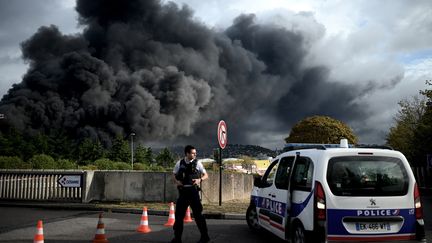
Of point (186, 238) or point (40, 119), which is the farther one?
point (40, 119)

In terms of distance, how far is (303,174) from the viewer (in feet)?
20.0

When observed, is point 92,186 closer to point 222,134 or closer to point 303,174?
point 222,134

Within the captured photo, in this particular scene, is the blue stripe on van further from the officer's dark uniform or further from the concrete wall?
the concrete wall

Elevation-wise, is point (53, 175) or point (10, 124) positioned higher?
point (10, 124)

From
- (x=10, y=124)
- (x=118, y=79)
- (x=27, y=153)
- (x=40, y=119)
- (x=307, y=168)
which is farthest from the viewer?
(x=118, y=79)

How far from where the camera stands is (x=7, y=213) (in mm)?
11922

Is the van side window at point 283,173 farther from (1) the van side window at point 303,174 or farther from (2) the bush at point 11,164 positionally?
(2) the bush at point 11,164

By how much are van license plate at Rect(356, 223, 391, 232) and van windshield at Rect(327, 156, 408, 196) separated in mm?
366

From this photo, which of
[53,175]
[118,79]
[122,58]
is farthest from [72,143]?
[53,175]

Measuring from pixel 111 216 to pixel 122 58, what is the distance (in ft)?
271

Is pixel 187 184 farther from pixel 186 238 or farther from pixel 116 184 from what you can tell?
pixel 116 184

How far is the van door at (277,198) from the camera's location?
21.2ft

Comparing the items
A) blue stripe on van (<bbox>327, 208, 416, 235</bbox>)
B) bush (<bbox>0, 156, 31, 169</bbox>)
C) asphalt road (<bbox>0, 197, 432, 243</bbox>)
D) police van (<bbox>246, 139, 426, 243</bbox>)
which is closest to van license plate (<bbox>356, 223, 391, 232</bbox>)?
police van (<bbox>246, 139, 426, 243</bbox>)

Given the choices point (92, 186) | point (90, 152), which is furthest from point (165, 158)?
point (92, 186)
